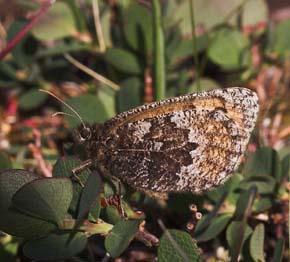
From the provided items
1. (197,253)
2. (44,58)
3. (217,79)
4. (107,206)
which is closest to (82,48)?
(44,58)

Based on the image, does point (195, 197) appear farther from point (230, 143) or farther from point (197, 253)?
point (197, 253)

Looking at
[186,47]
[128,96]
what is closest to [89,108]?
[128,96]

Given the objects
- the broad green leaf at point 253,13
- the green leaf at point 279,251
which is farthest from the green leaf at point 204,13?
the green leaf at point 279,251

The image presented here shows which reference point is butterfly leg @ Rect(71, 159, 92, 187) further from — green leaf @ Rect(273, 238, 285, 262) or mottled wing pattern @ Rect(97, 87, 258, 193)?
green leaf @ Rect(273, 238, 285, 262)

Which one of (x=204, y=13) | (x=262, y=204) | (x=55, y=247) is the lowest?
Answer: (x=55, y=247)

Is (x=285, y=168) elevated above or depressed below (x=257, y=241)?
above

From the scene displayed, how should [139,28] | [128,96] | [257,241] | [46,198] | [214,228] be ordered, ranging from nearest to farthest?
[46,198] < [257,241] < [214,228] < [128,96] < [139,28]

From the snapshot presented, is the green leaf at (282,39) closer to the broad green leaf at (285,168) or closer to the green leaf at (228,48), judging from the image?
the green leaf at (228,48)

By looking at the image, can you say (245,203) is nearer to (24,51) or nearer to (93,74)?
(93,74)

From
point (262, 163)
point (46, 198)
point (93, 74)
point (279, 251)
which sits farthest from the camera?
point (93, 74)
